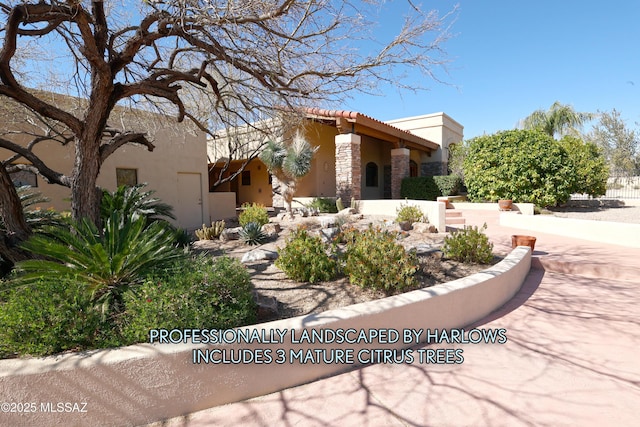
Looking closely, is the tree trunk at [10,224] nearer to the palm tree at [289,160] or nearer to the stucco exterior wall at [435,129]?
the palm tree at [289,160]

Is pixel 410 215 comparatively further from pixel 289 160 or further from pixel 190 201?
pixel 190 201

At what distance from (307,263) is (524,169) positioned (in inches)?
481

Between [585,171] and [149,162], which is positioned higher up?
[149,162]

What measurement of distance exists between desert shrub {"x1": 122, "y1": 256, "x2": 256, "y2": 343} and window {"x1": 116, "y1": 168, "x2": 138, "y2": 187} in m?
7.83

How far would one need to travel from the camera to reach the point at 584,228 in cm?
843

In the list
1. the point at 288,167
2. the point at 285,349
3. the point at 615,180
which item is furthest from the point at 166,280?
the point at 615,180

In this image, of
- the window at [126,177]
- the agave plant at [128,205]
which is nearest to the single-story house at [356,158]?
the window at [126,177]

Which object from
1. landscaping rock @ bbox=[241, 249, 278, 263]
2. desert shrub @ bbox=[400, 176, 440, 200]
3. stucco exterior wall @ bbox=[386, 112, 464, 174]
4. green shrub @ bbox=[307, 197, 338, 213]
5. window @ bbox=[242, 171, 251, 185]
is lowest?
landscaping rock @ bbox=[241, 249, 278, 263]

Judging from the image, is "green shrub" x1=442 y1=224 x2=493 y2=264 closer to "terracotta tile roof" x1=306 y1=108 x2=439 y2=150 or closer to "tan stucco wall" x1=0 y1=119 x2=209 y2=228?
"terracotta tile roof" x1=306 y1=108 x2=439 y2=150

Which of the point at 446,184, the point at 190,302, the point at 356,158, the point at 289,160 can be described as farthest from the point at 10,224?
the point at 446,184

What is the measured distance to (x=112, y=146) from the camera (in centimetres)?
461

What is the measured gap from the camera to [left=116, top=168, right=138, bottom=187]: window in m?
9.37

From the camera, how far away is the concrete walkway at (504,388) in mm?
2205

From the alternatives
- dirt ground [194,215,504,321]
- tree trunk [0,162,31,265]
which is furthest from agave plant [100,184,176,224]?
dirt ground [194,215,504,321]
